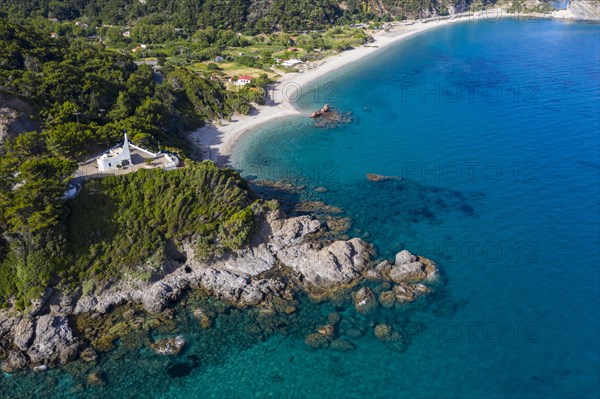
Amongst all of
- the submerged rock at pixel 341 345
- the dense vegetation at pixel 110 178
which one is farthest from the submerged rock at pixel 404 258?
the dense vegetation at pixel 110 178

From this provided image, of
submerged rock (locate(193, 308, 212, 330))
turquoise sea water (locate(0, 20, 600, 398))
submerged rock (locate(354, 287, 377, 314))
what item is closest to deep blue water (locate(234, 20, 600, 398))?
turquoise sea water (locate(0, 20, 600, 398))

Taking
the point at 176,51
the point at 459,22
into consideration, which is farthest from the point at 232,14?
the point at 459,22

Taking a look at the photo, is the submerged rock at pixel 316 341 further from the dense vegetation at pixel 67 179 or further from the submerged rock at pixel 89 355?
the submerged rock at pixel 89 355

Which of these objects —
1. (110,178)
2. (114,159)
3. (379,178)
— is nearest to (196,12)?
(379,178)

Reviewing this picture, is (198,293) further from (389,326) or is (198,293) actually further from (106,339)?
(389,326)

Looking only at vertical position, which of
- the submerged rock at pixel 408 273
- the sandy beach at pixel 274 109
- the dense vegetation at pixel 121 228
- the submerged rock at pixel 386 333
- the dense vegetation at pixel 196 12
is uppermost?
the dense vegetation at pixel 196 12

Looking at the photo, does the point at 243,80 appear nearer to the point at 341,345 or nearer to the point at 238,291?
the point at 238,291

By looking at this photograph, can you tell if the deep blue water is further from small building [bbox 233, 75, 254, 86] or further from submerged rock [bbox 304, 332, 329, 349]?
small building [bbox 233, 75, 254, 86]
